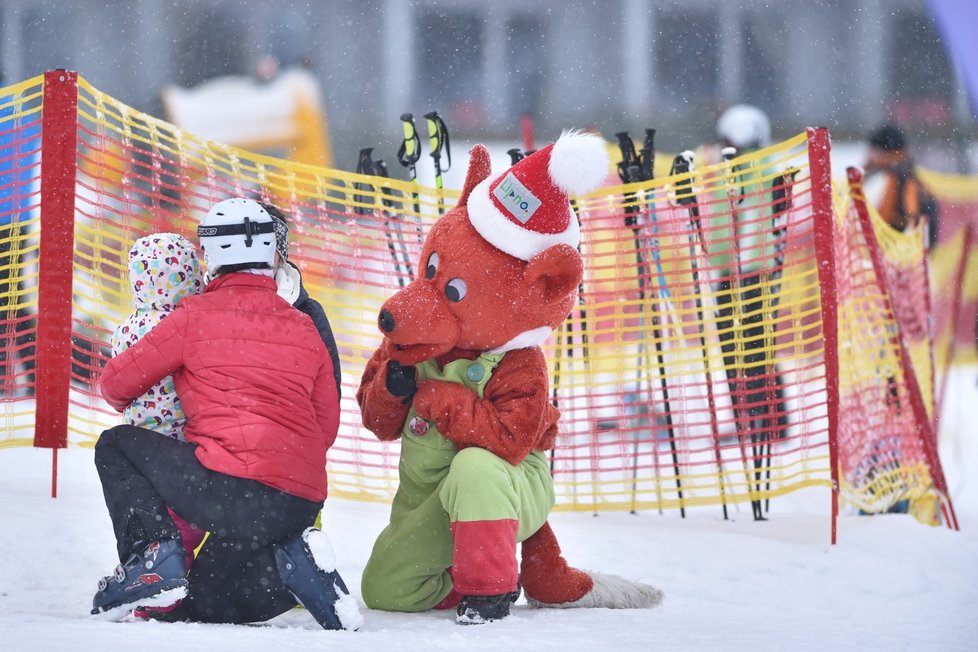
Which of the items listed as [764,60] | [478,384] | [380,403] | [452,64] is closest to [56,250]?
[380,403]

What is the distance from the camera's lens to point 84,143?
3949 millimetres

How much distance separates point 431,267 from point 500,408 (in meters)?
0.43

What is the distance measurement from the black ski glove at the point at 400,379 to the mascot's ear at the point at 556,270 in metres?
0.40

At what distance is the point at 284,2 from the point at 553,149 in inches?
646

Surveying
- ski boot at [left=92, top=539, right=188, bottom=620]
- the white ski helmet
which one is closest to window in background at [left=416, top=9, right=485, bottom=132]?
the white ski helmet

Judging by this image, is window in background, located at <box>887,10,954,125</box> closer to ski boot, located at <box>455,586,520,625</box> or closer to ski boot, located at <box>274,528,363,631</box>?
ski boot, located at <box>455,586,520,625</box>

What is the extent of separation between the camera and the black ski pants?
2.64 m

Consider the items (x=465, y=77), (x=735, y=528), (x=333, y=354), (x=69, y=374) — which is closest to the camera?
(x=333, y=354)

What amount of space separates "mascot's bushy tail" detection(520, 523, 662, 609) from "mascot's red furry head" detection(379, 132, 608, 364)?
0.59 metres

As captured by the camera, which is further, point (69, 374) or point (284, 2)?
point (284, 2)

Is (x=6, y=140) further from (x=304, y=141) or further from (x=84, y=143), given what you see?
(x=304, y=141)

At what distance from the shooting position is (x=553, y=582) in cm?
326

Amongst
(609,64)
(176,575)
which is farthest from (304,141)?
(176,575)

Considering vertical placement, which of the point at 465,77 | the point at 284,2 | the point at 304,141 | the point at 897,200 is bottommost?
the point at 897,200
